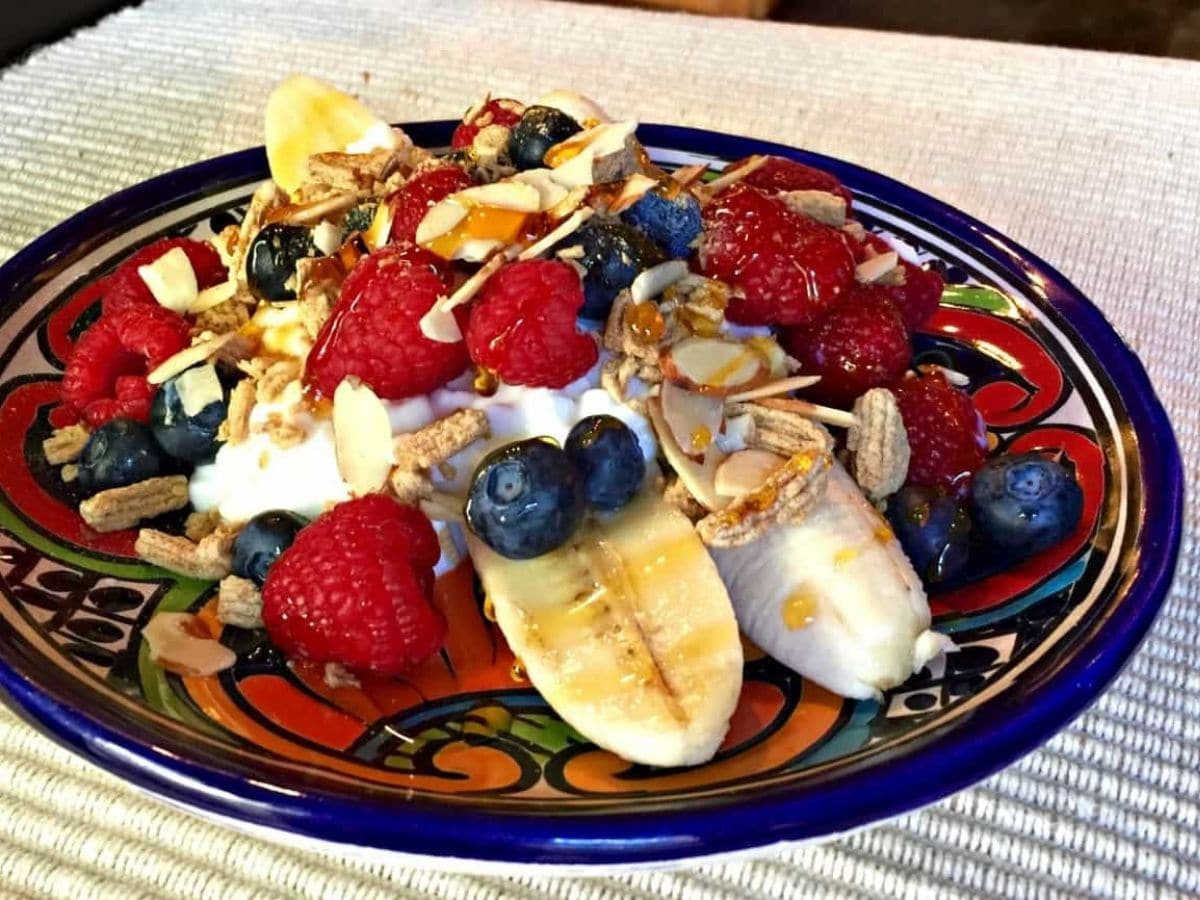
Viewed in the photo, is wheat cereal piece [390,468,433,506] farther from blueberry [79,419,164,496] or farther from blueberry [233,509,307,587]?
blueberry [79,419,164,496]

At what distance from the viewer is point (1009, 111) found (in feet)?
5.64

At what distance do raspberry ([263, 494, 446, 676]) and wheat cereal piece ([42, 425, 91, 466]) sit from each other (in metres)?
0.26

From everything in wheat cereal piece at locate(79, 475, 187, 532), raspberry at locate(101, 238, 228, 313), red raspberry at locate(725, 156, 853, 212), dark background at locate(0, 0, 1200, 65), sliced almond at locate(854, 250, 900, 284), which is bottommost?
dark background at locate(0, 0, 1200, 65)

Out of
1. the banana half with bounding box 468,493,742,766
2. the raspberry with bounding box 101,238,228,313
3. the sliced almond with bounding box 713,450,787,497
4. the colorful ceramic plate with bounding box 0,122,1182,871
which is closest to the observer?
the colorful ceramic plate with bounding box 0,122,1182,871

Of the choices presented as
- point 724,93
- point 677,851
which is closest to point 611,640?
point 677,851

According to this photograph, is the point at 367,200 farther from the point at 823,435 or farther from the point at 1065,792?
the point at 1065,792

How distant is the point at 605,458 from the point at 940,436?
1.01ft

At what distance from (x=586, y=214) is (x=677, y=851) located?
0.48 metres

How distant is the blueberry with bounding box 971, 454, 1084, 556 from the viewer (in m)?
0.88

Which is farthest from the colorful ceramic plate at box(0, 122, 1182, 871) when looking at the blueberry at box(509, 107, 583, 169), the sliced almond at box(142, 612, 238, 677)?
the blueberry at box(509, 107, 583, 169)

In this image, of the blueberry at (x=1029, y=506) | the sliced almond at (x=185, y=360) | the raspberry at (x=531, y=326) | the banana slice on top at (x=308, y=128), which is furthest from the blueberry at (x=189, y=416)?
the blueberry at (x=1029, y=506)

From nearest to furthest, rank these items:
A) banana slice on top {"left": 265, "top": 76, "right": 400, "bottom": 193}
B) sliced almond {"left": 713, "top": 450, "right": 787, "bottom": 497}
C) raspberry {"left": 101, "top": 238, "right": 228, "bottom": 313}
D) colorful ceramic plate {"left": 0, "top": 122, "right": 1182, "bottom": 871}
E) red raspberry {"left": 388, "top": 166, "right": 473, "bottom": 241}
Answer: colorful ceramic plate {"left": 0, "top": 122, "right": 1182, "bottom": 871}
sliced almond {"left": 713, "top": 450, "right": 787, "bottom": 497}
red raspberry {"left": 388, "top": 166, "right": 473, "bottom": 241}
raspberry {"left": 101, "top": 238, "right": 228, "bottom": 313}
banana slice on top {"left": 265, "top": 76, "right": 400, "bottom": 193}

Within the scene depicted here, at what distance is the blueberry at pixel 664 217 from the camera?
92 centimetres

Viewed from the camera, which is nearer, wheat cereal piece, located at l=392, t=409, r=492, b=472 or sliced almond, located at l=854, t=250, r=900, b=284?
wheat cereal piece, located at l=392, t=409, r=492, b=472
